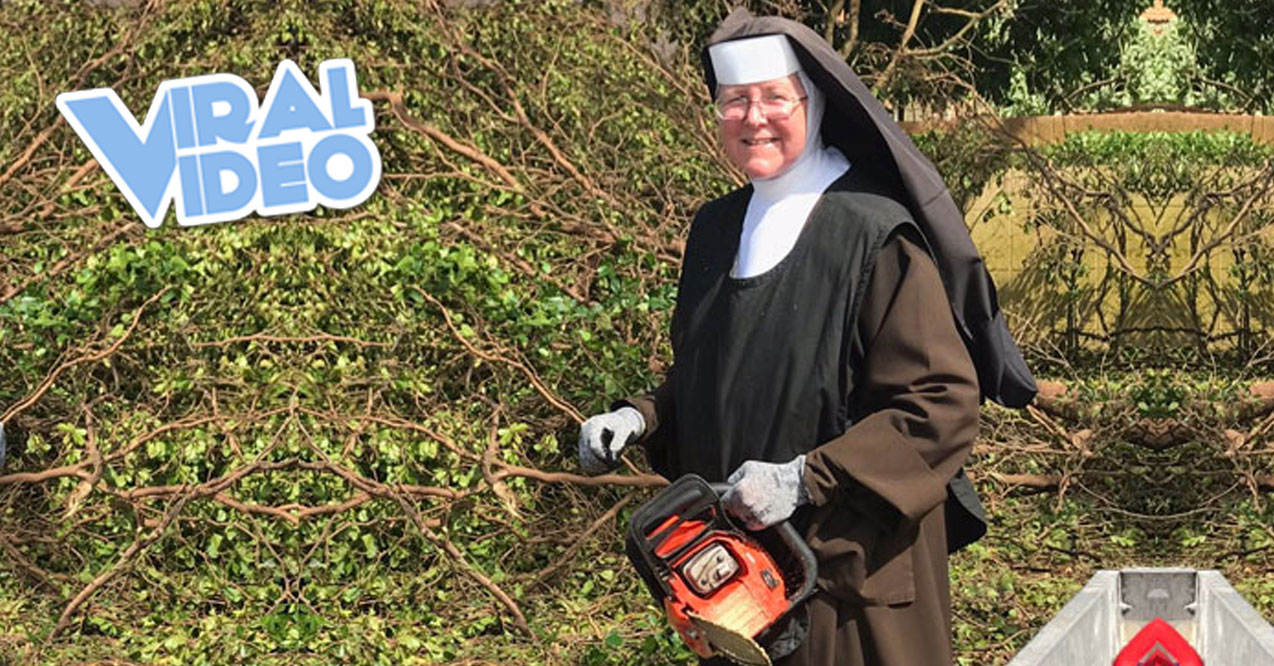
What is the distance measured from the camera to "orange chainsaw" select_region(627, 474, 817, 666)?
3004 mm

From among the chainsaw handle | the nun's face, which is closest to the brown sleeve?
the chainsaw handle

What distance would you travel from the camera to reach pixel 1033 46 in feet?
37.1

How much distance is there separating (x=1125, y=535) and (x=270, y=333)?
12.6 ft

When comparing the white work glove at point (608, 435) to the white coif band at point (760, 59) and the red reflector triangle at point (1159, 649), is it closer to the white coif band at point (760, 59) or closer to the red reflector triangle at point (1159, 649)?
the white coif band at point (760, 59)

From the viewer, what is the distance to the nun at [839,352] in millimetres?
3043

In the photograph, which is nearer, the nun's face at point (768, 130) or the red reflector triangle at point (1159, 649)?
the nun's face at point (768, 130)

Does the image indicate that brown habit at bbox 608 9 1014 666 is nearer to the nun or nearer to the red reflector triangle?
the nun

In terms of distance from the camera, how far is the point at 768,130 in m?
3.21

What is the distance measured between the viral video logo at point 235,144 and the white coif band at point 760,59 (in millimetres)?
3922

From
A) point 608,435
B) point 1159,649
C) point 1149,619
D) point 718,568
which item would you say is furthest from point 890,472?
point 1149,619

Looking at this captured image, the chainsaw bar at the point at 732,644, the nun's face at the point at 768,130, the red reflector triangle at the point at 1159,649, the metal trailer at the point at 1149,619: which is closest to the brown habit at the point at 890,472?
the chainsaw bar at the point at 732,644

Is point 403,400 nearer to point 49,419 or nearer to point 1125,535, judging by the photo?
point 49,419

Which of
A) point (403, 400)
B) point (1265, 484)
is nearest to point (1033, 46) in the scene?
point (1265, 484)

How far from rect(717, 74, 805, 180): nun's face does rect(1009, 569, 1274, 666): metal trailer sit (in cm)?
155
